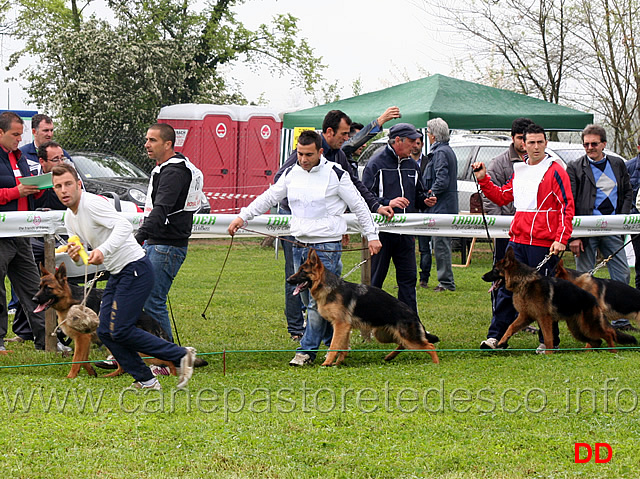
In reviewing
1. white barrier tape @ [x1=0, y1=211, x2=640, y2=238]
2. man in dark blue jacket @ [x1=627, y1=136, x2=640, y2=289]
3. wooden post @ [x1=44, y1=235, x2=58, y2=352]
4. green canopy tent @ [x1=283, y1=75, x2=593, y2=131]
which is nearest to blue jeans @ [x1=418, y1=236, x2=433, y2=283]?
green canopy tent @ [x1=283, y1=75, x2=593, y2=131]

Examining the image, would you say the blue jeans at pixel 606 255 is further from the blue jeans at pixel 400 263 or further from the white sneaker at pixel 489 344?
the blue jeans at pixel 400 263

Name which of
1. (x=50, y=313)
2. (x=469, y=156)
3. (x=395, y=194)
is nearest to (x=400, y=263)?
(x=395, y=194)

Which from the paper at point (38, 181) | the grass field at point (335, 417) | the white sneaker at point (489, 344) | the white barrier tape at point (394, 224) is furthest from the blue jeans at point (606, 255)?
the paper at point (38, 181)

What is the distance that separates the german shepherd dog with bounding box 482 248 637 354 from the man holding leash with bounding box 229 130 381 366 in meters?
1.38

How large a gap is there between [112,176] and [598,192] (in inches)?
420

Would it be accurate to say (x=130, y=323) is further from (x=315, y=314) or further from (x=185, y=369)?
(x=315, y=314)

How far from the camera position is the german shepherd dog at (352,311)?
6.50m

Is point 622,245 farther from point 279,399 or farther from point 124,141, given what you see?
point 124,141

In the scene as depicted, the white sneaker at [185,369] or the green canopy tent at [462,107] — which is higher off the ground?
the green canopy tent at [462,107]

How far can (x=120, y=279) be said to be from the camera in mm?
5617

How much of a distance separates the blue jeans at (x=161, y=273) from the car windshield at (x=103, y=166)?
33.2 feet

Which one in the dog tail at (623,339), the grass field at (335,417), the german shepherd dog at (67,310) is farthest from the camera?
the dog tail at (623,339)

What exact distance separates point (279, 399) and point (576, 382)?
7.38ft

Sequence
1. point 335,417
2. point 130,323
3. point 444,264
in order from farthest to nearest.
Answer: point 444,264
point 130,323
point 335,417
